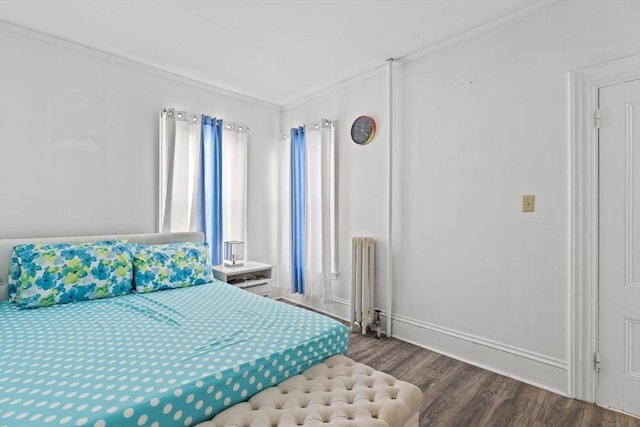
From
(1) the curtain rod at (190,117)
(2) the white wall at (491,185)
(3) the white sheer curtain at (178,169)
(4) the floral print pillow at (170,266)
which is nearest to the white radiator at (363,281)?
(2) the white wall at (491,185)

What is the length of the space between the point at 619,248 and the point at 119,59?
165 inches

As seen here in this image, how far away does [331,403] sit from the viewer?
4.49ft

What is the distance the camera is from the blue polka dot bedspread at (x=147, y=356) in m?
1.15

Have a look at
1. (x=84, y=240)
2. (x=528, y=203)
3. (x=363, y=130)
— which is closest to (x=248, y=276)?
(x=84, y=240)

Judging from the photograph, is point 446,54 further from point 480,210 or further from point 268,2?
point 268,2

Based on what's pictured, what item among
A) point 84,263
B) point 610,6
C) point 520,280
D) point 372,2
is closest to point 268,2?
point 372,2

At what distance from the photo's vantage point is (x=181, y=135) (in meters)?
3.31

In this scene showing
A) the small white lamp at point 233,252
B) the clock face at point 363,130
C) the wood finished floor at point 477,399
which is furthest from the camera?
the small white lamp at point 233,252

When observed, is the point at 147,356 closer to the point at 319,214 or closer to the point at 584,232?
the point at 319,214

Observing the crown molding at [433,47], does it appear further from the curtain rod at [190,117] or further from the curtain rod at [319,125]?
the curtain rod at [190,117]

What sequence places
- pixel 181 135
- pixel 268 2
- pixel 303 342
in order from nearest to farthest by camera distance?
pixel 303 342 < pixel 268 2 < pixel 181 135

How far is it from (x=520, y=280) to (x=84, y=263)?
3229 millimetres

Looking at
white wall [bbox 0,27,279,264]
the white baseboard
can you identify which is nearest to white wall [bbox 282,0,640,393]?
the white baseboard

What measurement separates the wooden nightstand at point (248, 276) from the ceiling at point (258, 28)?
2.07 m
